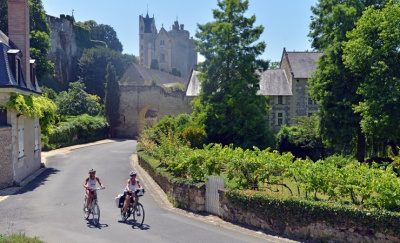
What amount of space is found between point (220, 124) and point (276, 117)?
15.6 meters

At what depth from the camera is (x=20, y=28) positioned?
735 inches

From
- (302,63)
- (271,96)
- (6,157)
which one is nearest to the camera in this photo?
(6,157)

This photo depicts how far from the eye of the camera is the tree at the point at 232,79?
26.1 metres

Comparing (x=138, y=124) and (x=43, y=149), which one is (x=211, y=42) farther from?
(x=138, y=124)

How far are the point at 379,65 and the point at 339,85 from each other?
3.26 meters

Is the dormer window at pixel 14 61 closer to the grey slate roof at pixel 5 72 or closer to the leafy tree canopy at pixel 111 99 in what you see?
the grey slate roof at pixel 5 72

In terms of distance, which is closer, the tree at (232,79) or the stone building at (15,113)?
the stone building at (15,113)

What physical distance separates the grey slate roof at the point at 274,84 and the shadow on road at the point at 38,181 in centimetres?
2433

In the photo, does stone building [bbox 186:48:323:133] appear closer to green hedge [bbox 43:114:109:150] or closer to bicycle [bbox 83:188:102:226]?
green hedge [bbox 43:114:109:150]

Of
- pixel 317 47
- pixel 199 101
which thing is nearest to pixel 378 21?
pixel 317 47

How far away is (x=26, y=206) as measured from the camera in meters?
12.7

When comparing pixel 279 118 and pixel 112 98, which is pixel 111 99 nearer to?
pixel 112 98

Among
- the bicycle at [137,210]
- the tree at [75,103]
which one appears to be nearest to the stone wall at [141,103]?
the tree at [75,103]

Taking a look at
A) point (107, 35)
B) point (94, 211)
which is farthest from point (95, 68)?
point (94, 211)
